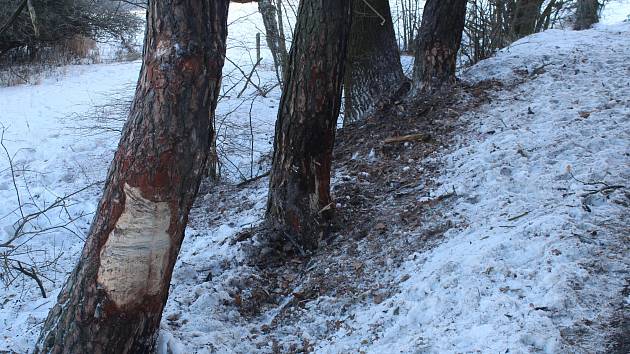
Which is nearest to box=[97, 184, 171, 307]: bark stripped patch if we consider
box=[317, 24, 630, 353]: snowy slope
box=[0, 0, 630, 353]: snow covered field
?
box=[0, 0, 630, 353]: snow covered field

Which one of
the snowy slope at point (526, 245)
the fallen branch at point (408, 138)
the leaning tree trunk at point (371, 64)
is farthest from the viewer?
the leaning tree trunk at point (371, 64)

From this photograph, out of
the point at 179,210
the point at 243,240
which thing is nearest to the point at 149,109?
the point at 179,210

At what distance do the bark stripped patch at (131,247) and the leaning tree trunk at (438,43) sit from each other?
13.7 feet

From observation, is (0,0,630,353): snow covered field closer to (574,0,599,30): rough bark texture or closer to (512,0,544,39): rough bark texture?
(512,0,544,39): rough bark texture

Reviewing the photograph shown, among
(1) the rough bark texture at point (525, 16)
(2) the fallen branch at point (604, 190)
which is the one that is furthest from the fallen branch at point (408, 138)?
(1) the rough bark texture at point (525, 16)

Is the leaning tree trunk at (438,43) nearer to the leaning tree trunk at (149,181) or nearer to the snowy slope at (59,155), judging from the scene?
the snowy slope at (59,155)

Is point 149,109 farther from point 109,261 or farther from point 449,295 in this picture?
point 449,295

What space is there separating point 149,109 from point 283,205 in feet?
6.65

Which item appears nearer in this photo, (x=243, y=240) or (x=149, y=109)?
(x=149, y=109)

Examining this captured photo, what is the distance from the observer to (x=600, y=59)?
625 centimetres

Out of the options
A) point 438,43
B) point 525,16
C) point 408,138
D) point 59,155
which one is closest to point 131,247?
point 408,138

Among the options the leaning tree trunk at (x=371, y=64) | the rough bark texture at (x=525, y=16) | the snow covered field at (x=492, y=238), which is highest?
the rough bark texture at (x=525, y=16)

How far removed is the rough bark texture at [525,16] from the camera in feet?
29.5

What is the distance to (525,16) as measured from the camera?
9.48m
